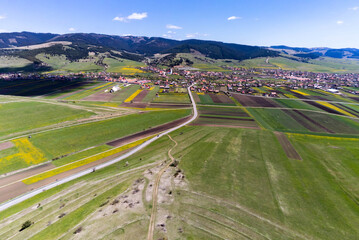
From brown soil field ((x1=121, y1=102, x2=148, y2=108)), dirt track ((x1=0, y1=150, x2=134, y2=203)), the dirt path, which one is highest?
brown soil field ((x1=121, y1=102, x2=148, y2=108))

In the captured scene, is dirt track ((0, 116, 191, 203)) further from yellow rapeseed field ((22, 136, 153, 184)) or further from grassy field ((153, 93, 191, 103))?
grassy field ((153, 93, 191, 103))

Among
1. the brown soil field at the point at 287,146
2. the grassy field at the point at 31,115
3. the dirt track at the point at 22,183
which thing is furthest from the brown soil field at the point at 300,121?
the grassy field at the point at 31,115

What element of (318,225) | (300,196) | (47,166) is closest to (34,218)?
(47,166)

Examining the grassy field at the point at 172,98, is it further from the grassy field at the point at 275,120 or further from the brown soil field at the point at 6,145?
the brown soil field at the point at 6,145

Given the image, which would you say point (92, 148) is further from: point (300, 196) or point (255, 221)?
point (300, 196)

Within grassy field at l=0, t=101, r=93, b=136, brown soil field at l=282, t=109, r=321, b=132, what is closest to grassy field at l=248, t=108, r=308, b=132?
brown soil field at l=282, t=109, r=321, b=132
